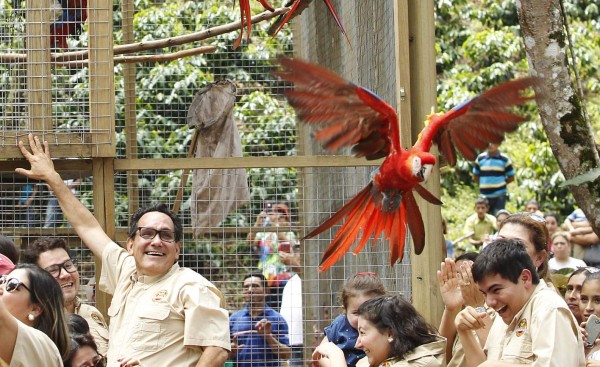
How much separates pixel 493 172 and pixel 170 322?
5327 millimetres

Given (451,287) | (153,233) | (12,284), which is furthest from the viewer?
(153,233)

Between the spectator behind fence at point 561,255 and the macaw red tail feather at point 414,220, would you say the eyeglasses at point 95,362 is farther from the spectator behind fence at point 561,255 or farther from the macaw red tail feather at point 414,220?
the spectator behind fence at point 561,255

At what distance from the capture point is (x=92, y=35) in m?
4.32

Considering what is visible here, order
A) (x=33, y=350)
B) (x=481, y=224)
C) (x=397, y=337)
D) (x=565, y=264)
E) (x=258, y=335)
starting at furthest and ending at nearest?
1. (x=481, y=224)
2. (x=565, y=264)
3. (x=258, y=335)
4. (x=397, y=337)
5. (x=33, y=350)

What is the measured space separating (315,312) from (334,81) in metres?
2.33

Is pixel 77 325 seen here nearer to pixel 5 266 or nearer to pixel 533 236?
pixel 5 266

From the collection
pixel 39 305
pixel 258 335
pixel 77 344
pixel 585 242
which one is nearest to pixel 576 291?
pixel 258 335

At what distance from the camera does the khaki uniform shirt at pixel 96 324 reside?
416 centimetres

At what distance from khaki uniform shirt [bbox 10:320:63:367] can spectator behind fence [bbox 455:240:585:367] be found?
1.32m

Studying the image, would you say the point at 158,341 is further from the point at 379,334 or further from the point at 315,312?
the point at 315,312

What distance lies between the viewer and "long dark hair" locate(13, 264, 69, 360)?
292cm

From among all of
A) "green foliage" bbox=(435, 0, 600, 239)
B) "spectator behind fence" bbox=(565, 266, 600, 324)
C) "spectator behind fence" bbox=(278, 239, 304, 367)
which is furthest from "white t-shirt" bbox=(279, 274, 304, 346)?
"green foliage" bbox=(435, 0, 600, 239)

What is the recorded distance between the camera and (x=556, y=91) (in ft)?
9.82

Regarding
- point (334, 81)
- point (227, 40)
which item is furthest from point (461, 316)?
point (227, 40)
